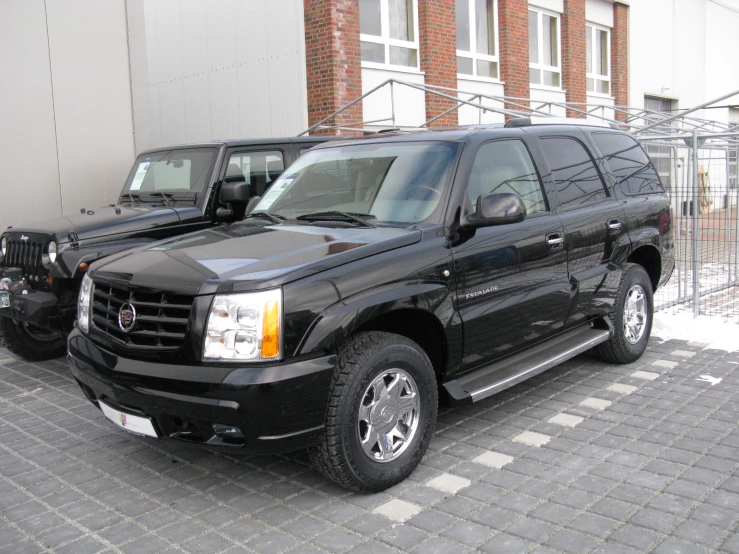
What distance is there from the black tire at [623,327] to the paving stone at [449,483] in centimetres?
248

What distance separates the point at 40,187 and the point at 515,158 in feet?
23.2

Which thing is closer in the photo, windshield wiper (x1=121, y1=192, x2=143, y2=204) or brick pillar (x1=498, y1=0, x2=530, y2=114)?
windshield wiper (x1=121, y1=192, x2=143, y2=204)

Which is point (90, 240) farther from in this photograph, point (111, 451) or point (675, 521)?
point (675, 521)

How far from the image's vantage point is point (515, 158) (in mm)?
4992

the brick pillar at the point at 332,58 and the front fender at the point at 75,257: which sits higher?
the brick pillar at the point at 332,58

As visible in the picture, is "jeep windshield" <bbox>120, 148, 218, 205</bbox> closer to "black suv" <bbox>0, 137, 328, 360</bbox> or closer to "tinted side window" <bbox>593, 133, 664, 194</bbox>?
"black suv" <bbox>0, 137, 328, 360</bbox>

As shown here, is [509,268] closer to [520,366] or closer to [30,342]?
[520,366]

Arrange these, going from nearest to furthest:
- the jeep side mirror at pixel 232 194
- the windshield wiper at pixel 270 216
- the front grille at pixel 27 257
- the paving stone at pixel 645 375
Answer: the windshield wiper at pixel 270 216
the paving stone at pixel 645 375
the front grille at pixel 27 257
the jeep side mirror at pixel 232 194

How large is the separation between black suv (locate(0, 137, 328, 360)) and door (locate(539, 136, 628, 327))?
9.84ft

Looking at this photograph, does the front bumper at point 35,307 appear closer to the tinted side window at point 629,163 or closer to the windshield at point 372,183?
the windshield at point 372,183

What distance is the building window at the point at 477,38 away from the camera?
1552cm

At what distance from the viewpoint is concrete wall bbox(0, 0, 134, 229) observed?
A: 937 cm

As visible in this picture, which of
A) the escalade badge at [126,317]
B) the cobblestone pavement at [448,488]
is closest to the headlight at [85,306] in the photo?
the escalade badge at [126,317]

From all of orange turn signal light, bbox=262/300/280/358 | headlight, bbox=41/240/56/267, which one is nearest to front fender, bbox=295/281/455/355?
orange turn signal light, bbox=262/300/280/358
